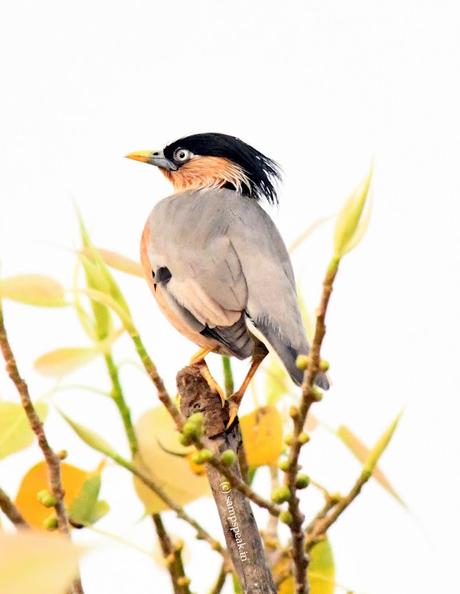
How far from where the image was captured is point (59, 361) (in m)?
0.84

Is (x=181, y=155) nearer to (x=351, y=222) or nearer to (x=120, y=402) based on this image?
A: (x=120, y=402)

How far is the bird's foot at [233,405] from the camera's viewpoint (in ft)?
3.01

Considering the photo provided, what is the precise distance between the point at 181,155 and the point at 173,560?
66 centimetres

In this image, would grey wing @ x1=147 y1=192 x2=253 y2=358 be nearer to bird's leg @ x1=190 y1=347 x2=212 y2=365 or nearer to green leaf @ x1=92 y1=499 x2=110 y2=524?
bird's leg @ x1=190 y1=347 x2=212 y2=365

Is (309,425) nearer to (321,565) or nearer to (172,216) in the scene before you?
(321,565)

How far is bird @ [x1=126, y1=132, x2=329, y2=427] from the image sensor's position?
959 millimetres

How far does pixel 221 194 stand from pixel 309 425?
37cm

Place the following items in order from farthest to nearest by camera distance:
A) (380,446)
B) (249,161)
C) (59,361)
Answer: (249,161), (59,361), (380,446)

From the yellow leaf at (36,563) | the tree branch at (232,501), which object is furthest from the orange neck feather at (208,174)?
the yellow leaf at (36,563)

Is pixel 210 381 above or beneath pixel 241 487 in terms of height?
above

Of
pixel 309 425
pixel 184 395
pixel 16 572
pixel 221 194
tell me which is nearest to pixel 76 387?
pixel 184 395

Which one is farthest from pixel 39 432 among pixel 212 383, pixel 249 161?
pixel 249 161

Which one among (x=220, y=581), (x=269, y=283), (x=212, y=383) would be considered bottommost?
(x=220, y=581)

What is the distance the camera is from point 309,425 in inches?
37.3
